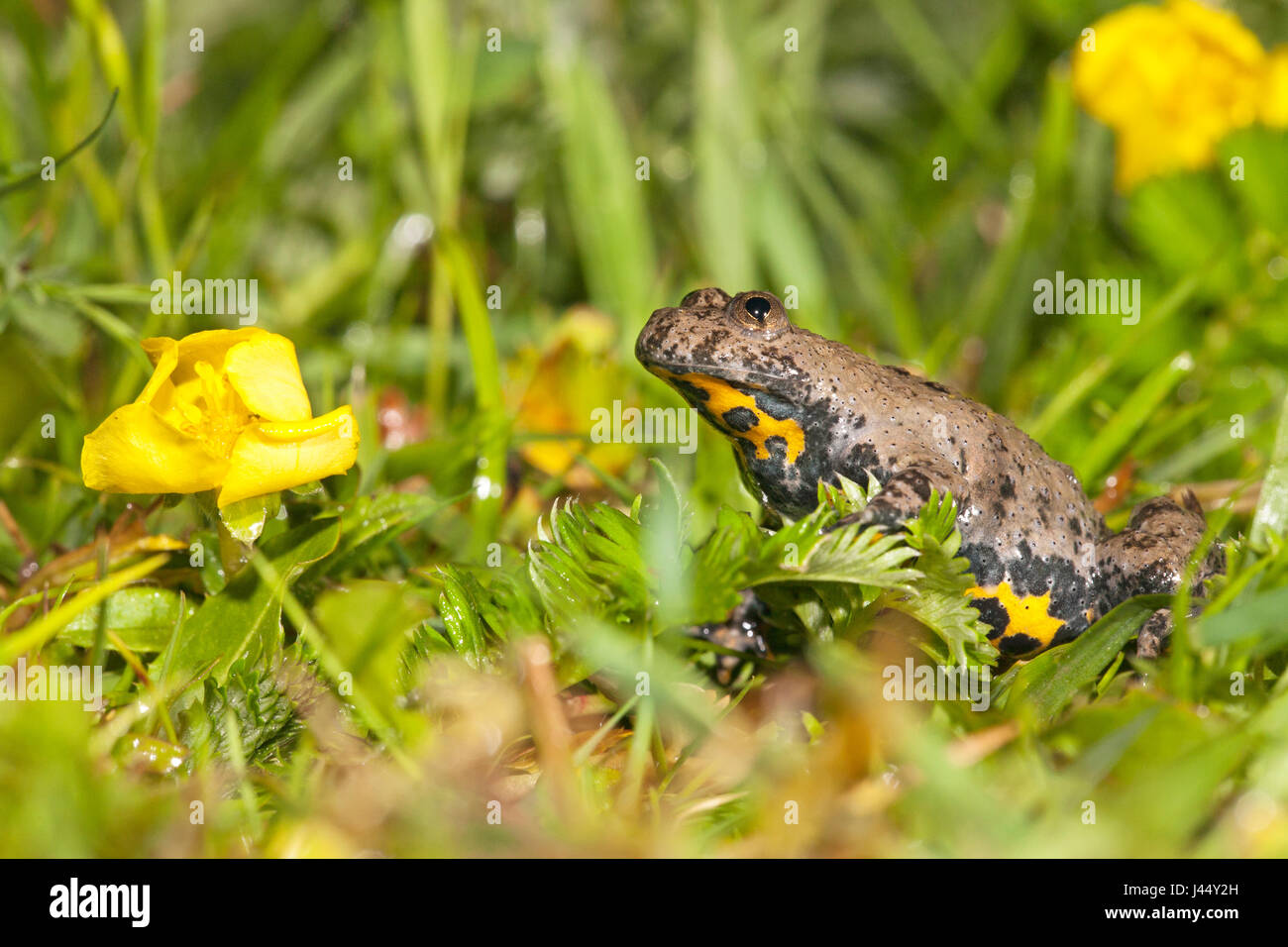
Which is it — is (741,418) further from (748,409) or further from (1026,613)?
(1026,613)

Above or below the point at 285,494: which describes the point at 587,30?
above

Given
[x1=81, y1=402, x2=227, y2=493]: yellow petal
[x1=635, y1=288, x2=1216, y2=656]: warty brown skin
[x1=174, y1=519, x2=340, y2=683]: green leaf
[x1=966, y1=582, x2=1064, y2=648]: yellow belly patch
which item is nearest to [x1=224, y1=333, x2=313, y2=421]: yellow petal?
[x1=81, y1=402, x2=227, y2=493]: yellow petal

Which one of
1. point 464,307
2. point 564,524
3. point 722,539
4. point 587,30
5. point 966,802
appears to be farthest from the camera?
point 587,30

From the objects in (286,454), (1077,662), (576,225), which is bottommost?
(1077,662)

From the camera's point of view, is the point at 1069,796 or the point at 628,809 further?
A: the point at 628,809

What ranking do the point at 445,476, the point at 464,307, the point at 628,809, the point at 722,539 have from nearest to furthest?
1. the point at 628,809
2. the point at 722,539
3. the point at 445,476
4. the point at 464,307

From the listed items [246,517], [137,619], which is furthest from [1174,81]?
[137,619]
